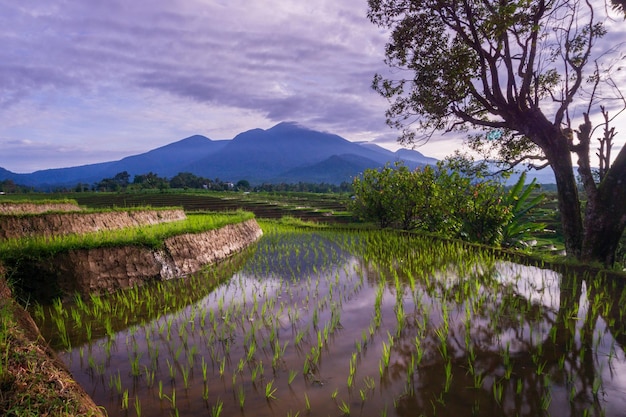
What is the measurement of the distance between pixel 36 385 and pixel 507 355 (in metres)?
4.63

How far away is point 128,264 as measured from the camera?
8.26 meters

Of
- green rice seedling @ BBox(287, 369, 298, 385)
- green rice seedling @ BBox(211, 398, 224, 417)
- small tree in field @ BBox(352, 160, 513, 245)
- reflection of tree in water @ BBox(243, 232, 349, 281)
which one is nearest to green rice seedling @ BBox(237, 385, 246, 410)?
green rice seedling @ BBox(211, 398, 224, 417)

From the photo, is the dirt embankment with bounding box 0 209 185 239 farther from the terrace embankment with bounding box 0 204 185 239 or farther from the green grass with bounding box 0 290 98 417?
the green grass with bounding box 0 290 98 417

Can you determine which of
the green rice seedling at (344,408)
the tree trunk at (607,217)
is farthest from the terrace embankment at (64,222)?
the tree trunk at (607,217)

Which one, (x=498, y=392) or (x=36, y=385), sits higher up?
(x=36, y=385)

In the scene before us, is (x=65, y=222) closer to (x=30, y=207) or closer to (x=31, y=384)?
(x=30, y=207)

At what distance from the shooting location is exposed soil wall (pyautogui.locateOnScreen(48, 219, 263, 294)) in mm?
7188

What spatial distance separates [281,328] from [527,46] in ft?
35.6

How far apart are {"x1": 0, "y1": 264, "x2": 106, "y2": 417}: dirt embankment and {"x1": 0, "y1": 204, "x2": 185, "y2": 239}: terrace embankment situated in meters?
9.31

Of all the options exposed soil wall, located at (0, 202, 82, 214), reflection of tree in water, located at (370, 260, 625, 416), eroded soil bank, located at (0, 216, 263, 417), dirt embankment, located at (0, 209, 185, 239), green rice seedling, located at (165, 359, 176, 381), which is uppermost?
exposed soil wall, located at (0, 202, 82, 214)

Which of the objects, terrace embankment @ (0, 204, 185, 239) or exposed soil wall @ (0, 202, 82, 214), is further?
exposed soil wall @ (0, 202, 82, 214)

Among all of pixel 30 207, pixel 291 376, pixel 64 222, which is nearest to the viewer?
pixel 291 376

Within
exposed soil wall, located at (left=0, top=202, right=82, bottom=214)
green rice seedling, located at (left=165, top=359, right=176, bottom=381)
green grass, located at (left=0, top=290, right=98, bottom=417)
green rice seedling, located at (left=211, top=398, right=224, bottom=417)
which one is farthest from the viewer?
exposed soil wall, located at (left=0, top=202, right=82, bottom=214)

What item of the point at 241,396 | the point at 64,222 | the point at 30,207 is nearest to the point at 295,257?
the point at 241,396
